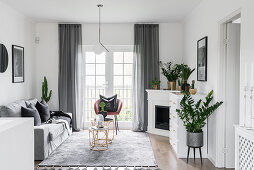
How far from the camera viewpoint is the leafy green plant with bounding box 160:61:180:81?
595cm

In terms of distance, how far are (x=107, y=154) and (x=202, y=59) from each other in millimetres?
2344

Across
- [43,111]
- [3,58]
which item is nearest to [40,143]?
[43,111]

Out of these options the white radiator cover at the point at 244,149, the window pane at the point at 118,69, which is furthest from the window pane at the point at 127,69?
the white radiator cover at the point at 244,149

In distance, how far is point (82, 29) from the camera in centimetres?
650

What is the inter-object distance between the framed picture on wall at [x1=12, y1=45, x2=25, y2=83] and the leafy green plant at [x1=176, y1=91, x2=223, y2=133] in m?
3.33

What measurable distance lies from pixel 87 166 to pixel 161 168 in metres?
Result: 1.10

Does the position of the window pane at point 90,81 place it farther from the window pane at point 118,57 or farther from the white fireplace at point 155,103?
the white fireplace at point 155,103

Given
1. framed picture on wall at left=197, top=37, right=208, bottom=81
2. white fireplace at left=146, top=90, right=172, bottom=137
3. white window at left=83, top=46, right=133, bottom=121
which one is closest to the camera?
framed picture on wall at left=197, top=37, right=208, bottom=81

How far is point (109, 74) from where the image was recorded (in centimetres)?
662

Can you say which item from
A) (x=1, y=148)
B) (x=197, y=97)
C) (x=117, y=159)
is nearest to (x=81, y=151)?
(x=117, y=159)

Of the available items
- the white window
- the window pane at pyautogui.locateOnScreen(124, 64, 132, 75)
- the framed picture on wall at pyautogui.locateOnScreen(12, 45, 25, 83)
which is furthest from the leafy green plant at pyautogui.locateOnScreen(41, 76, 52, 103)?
the window pane at pyautogui.locateOnScreen(124, 64, 132, 75)

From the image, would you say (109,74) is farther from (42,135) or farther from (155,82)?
(42,135)

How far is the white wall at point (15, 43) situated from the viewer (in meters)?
4.80

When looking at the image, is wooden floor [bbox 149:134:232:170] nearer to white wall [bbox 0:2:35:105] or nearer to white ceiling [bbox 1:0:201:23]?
white ceiling [bbox 1:0:201:23]
